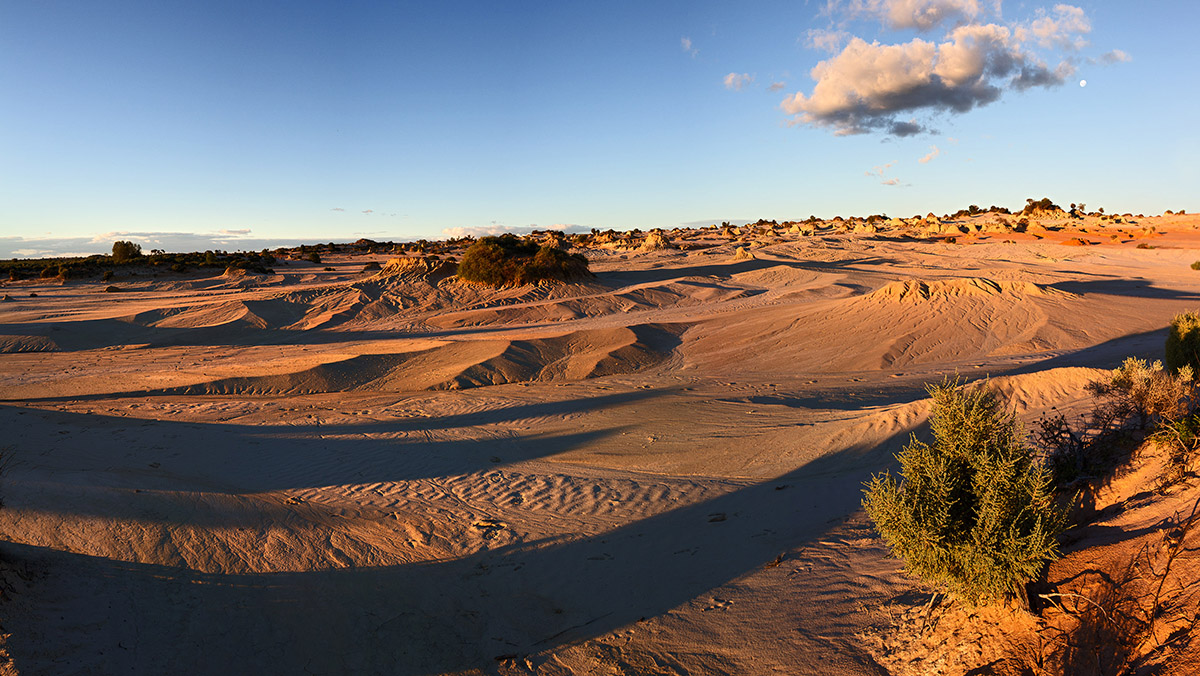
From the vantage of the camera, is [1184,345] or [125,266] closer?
[1184,345]

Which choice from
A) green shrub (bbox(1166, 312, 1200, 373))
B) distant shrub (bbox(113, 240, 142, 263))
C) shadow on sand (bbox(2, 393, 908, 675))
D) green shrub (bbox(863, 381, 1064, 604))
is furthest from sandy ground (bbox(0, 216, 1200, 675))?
distant shrub (bbox(113, 240, 142, 263))

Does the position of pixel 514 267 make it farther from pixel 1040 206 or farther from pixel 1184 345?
pixel 1040 206

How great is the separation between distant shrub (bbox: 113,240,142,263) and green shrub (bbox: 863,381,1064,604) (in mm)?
54093

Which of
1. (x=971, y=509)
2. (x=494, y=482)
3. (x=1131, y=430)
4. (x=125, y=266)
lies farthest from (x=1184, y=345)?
(x=125, y=266)

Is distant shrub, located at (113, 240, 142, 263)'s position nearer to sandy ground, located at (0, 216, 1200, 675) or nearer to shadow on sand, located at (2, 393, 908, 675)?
sandy ground, located at (0, 216, 1200, 675)

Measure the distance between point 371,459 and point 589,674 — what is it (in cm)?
552

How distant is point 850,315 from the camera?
57.1 feet

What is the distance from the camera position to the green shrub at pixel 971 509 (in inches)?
143

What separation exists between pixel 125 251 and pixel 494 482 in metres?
51.4

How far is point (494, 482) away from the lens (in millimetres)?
7973

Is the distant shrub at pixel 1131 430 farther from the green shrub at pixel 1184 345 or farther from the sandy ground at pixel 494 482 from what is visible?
the green shrub at pixel 1184 345

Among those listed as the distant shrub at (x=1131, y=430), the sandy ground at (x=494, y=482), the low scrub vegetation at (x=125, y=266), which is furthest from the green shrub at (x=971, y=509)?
the low scrub vegetation at (x=125, y=266)

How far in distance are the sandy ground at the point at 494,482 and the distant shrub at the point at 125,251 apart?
30366mm

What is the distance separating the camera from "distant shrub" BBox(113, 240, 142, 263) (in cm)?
4441
